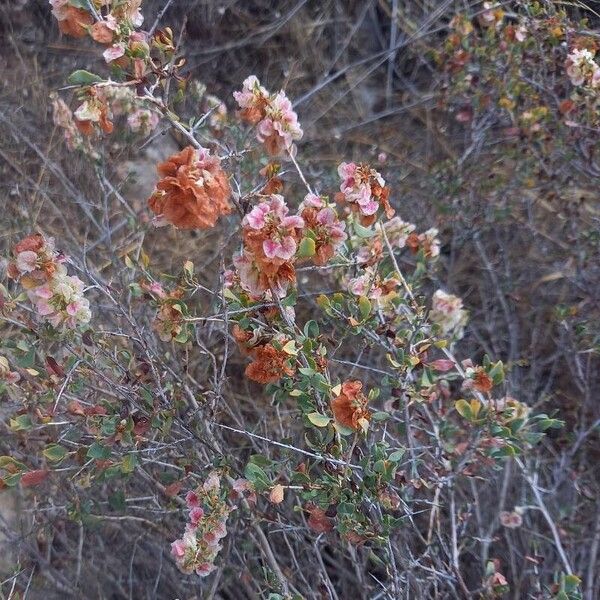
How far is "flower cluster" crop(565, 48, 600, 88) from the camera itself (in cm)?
184

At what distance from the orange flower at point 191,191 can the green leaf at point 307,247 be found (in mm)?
121

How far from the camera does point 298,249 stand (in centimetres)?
111

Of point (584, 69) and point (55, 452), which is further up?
point (584, 69)

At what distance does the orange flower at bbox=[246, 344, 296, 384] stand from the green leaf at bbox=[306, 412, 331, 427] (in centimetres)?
8

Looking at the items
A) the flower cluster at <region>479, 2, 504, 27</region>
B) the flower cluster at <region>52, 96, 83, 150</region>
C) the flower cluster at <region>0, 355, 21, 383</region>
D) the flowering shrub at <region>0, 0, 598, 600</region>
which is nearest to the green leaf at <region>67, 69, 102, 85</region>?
the flowering shrub at <region>0, 0, 598, 600</region>

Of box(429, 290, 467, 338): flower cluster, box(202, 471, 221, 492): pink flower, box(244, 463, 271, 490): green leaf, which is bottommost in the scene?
box(202, 471, 221, 492): pink flower

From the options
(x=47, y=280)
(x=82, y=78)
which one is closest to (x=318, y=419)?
(x=47, y=280)

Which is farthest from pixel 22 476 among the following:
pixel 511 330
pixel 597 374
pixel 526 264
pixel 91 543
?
pixel 526 264

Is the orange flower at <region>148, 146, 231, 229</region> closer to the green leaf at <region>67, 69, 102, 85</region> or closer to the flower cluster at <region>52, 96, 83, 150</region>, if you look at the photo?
the green leaf at <region>67, 69, 102, 85</region>

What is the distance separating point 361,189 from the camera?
49.2 inches

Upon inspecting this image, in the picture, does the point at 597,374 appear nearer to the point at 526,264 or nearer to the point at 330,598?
the point at 526,264

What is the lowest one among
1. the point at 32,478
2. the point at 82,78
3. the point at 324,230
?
the point at 32,478

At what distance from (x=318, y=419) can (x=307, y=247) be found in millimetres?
282

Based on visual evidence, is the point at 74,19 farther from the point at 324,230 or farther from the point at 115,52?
the point at 324,230
